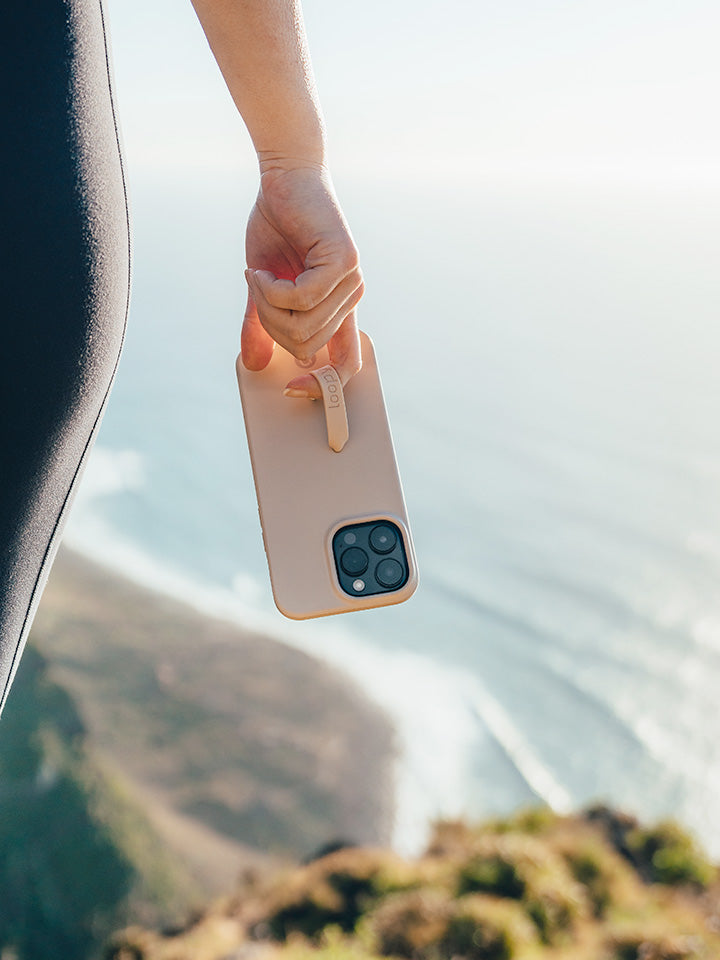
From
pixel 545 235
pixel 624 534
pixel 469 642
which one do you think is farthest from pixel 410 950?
pixel 545 235

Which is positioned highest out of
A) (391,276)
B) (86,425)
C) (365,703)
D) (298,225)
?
(298,225)

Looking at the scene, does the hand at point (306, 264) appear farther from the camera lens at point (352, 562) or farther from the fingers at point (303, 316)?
the camera lens at point (352, 562)

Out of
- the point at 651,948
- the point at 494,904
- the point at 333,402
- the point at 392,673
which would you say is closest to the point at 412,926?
the point at 494,904

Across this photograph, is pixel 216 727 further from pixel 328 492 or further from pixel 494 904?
pixel 328 492

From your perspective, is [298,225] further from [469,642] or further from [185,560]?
[185,560]

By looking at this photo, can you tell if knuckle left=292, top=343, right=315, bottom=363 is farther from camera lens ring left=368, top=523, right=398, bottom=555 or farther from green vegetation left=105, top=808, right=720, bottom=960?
green vegetation left=105, top=808, right=720, bottom=960

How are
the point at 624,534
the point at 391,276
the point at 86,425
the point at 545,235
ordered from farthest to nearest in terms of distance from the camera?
the point at 545,235 < the point at 391,276 < the point at 624,534 < the point at 86,425
